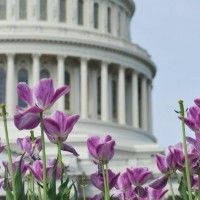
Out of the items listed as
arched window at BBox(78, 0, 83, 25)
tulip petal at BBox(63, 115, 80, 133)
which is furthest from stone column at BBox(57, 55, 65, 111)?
tulip petal at BBox(63, 115, 80, 133)

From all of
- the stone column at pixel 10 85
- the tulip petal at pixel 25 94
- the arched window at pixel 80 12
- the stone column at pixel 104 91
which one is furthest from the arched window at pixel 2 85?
the tulip petal at pixel 25 94

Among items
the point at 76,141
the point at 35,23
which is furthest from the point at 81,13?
the point at 76,141

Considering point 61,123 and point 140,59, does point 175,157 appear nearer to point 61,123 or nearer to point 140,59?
point 61,123

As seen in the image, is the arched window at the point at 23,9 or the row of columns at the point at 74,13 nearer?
the row of columns at the point at 74,13

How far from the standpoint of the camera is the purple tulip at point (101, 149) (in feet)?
19.7

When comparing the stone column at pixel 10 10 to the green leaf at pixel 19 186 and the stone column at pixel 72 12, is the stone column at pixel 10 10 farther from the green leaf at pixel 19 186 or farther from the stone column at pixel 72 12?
the green leaf at pixel 19 186

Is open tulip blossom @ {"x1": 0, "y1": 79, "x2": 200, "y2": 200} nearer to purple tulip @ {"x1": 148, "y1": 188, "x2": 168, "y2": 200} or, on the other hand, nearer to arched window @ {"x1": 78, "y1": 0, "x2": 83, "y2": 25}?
purple tulip @ {"x1": 148, "y1": 188, "x2": 168, "y2": 200}

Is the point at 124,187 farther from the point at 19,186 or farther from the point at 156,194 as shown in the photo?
the point at 19,186

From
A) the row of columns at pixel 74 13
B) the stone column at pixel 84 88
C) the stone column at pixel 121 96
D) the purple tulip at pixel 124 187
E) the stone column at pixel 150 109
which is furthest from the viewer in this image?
the stone column at pixel 150 109

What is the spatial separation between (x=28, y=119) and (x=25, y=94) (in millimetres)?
172

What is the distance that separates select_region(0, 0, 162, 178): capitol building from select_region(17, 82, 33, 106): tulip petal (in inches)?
2707

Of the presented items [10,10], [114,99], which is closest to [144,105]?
[114,99]

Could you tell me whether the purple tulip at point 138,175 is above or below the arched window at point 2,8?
below

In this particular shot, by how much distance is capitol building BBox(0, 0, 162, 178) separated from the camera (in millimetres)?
78125
